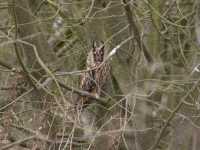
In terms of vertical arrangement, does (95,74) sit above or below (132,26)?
below

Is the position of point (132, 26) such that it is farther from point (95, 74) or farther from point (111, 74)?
point (111, 74)

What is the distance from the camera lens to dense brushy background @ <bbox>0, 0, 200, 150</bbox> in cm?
509

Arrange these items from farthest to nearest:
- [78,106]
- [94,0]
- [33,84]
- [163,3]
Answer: [163,3] → [94,0] → [33,84] → [78,106]

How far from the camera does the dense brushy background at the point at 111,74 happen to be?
5.09m

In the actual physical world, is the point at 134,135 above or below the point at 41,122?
below

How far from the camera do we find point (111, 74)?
592cm

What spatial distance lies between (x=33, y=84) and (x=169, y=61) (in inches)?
76.0

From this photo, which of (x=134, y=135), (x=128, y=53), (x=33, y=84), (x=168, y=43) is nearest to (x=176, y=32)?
(x=168, y=43)

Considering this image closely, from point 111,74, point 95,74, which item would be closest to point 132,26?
point 95,74

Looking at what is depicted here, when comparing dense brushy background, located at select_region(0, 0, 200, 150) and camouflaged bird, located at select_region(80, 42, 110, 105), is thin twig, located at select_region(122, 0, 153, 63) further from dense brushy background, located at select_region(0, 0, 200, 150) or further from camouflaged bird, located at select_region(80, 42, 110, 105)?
camouflaged bird, located at select_region(80, 42, 110, 105)

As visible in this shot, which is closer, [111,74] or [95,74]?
[95,74]

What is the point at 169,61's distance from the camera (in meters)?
6.54

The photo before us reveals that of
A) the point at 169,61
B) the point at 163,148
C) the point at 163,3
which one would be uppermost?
the point at 163,3

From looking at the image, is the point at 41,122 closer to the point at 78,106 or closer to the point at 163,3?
the point at 78,106
